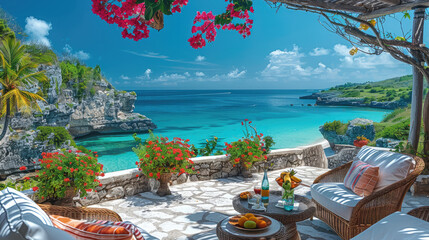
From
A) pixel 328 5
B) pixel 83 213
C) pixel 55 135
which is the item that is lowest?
pixel 55 135

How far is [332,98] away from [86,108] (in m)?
36.8

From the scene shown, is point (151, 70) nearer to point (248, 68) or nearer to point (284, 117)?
point (248, 68)

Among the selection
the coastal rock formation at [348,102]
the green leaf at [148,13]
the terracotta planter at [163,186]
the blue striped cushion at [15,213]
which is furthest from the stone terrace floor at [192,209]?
the coastal rock formation at [348,102]

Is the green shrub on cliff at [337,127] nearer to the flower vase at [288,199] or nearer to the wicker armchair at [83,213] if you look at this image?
the flower vase at [288,199]

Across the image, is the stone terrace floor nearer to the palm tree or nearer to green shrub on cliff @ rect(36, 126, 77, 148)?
the palm tree

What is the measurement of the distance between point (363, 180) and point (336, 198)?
0.38m

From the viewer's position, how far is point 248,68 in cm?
7662

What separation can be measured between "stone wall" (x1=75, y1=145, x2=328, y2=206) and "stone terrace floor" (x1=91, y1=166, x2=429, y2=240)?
122mm

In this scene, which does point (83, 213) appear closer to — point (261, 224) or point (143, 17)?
point (261, 224)

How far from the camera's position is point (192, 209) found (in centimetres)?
416

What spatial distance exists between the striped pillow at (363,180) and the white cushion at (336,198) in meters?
0.07

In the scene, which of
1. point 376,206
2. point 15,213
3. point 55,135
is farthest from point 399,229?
point 55,135

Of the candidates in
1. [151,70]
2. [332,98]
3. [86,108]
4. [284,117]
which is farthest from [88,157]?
[151,70]

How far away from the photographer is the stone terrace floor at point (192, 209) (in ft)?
11.3
